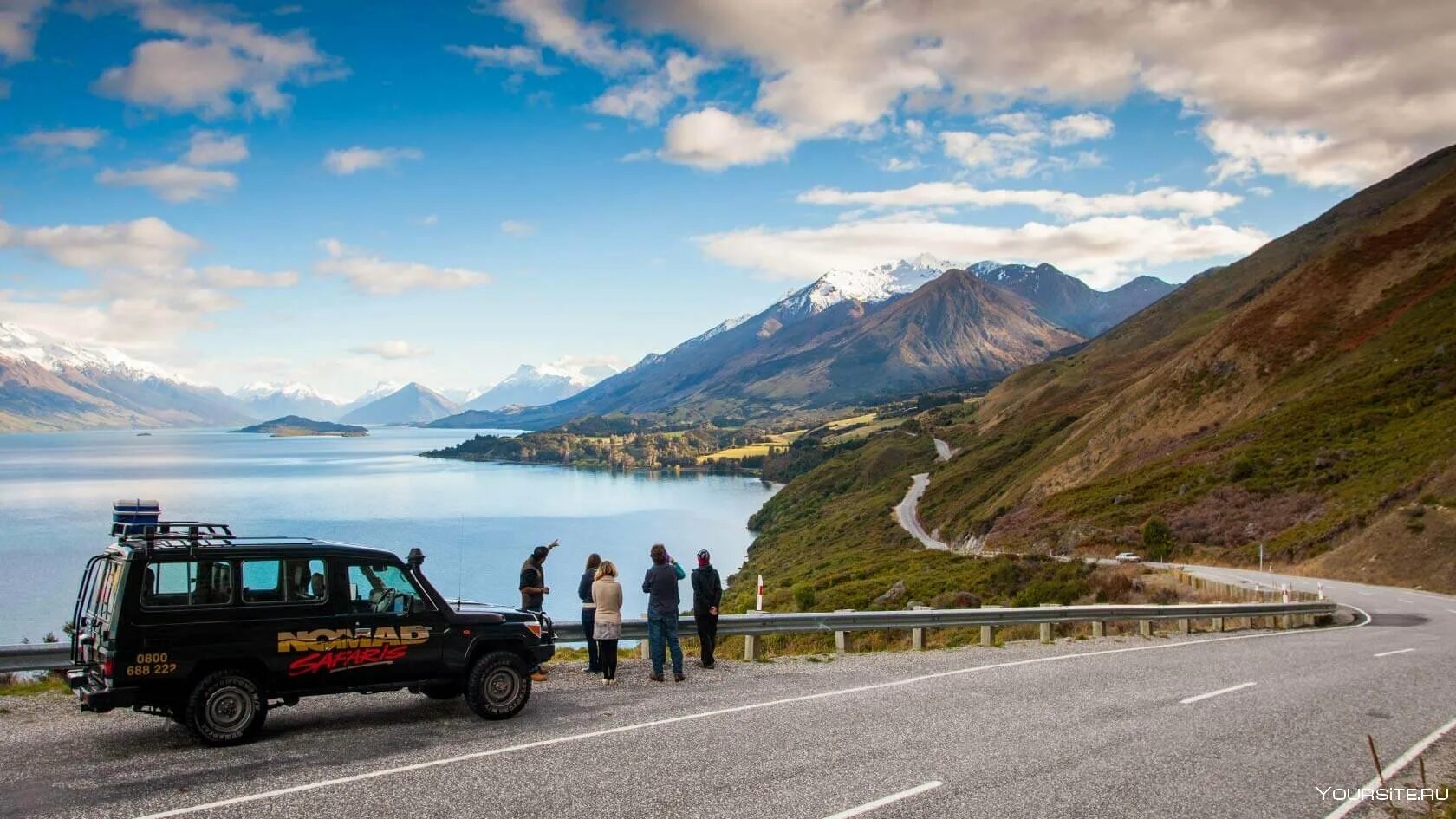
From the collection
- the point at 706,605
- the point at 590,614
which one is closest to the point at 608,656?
the point at 590,614

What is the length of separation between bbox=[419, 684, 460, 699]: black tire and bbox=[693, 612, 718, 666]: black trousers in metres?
4.67

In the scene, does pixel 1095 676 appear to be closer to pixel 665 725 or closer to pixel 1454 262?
pixel 665 725

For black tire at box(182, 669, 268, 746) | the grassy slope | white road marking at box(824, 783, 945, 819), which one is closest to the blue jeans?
black tire at box(182, 669, 268, 746)

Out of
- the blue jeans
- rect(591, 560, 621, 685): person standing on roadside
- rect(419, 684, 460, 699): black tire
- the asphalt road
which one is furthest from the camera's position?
the blue jeans

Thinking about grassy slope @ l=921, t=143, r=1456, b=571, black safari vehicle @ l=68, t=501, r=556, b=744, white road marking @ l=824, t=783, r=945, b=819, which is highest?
grassy slope @ l=921, t=143, r=1456, b=571

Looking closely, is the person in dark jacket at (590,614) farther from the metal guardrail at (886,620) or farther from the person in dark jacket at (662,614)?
the person in dark jacket at (662,614)

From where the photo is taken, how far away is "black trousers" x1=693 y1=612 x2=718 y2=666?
15703mm

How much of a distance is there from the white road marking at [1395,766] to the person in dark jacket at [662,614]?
8.60 meters

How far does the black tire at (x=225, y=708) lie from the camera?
9938 millimetres

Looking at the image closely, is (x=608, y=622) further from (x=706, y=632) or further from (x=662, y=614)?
(x=706, y=632)

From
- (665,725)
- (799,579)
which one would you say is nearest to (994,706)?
(665,725)

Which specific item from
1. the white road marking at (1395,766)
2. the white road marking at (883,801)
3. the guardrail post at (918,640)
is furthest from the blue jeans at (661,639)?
the white road marking at (1395,766)

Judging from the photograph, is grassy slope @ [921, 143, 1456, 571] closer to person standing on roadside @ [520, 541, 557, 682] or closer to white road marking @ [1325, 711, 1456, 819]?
white road marking @ [1325, 711, 1456, 819]

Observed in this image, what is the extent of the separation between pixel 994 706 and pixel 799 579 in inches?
2504
